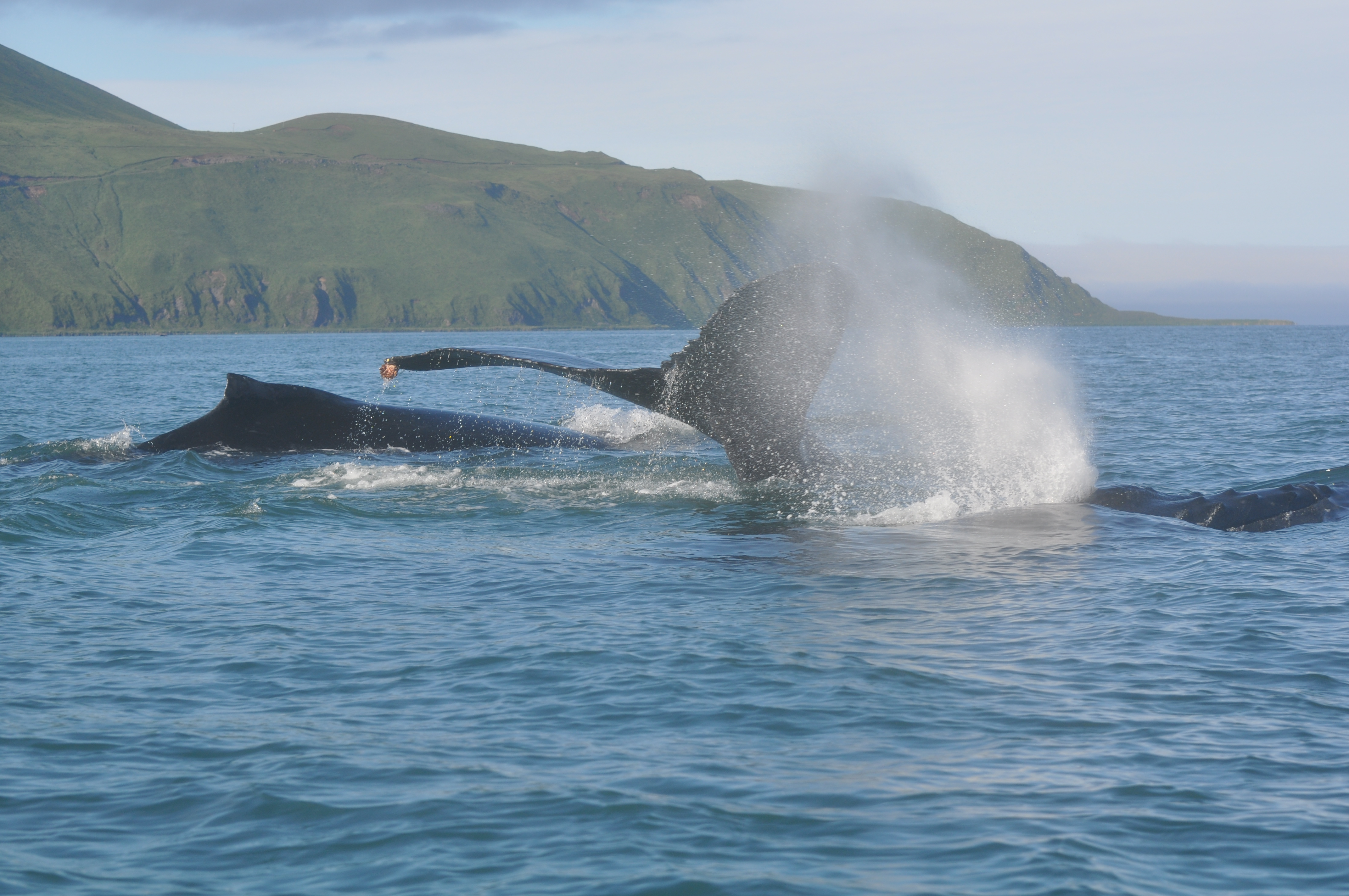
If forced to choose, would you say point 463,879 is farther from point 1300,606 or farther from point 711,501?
point 711,501

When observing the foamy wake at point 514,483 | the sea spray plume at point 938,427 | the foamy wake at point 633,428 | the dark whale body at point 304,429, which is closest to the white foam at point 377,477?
the foamy wake at point 514,483

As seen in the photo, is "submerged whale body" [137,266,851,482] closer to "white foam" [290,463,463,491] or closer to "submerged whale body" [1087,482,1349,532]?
"white foam" [290,463,463,491]

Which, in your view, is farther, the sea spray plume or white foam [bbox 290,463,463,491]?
white foam [bbox 290,463,463,491]

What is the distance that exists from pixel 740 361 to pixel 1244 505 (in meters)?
5.90

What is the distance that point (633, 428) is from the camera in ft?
75.1

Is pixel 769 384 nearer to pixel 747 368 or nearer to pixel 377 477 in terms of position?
pixel 747 368

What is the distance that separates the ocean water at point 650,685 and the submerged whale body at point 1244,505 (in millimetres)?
381

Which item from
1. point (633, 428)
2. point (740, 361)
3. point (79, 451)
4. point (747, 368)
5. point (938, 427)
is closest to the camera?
point (740, 361)

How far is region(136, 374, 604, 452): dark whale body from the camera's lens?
1791 cm

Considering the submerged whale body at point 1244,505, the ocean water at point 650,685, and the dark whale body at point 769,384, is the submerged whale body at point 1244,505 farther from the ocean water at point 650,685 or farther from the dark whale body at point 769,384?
the ocean water at point 650,685

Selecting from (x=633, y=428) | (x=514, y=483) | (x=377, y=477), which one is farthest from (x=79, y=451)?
(x=633, y=428)

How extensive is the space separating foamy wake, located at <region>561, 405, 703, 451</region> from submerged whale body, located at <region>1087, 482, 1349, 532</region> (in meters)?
6.27

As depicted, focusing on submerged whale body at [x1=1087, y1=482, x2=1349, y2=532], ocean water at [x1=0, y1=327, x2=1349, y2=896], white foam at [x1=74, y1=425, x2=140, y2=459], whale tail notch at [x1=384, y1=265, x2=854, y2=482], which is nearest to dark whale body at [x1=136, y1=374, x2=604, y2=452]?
white foam at [x1=74, y1=425, x2=140, y2=459]

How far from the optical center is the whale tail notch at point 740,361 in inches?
458
